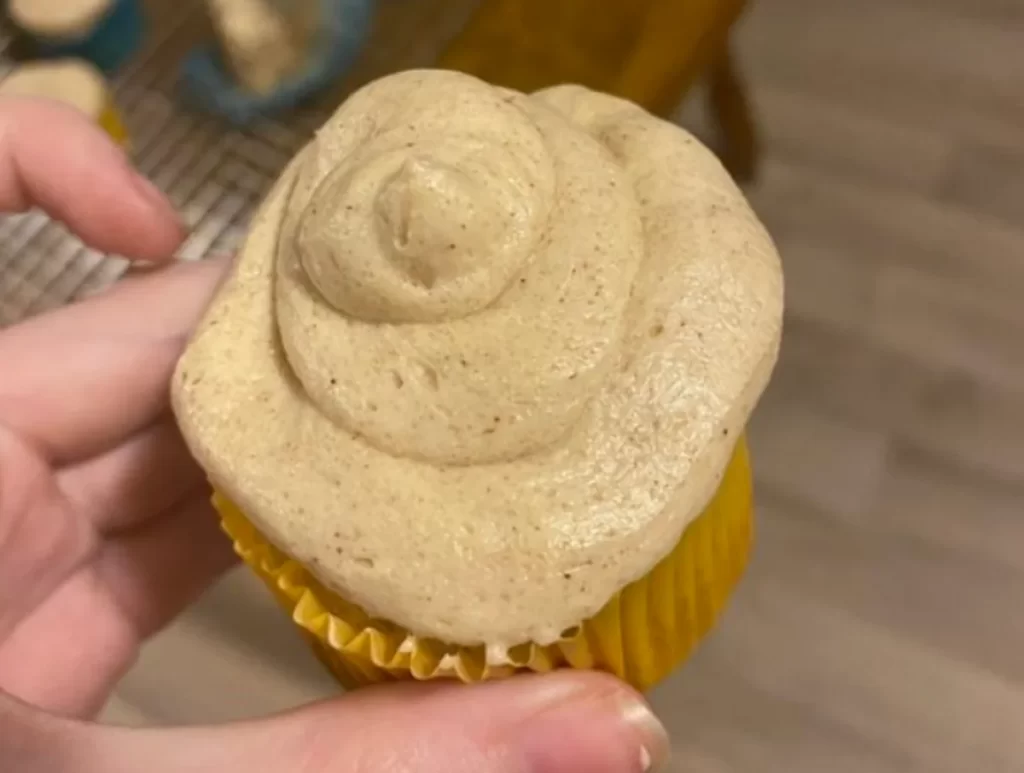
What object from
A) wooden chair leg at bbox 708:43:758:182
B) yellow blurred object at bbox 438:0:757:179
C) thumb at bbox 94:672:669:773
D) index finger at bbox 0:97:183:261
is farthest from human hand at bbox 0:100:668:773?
wooden chair leg at bbox 708:43:758:182

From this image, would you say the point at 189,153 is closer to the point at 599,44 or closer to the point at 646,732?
the point at 599,44

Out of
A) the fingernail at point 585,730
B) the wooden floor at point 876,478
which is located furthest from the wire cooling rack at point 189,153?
the fingernail at point 585,730

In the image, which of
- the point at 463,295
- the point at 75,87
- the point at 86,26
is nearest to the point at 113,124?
the point at 75,87

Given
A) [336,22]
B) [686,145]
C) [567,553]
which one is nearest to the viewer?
[567,553]

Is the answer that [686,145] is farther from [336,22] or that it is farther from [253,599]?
[253,599]

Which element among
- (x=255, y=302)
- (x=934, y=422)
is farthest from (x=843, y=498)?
(x=255, y=302)

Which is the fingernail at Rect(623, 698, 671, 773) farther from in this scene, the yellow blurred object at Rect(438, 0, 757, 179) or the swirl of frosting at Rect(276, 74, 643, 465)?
the yellow blurred object at Rect(438, 0, 757, 179)
